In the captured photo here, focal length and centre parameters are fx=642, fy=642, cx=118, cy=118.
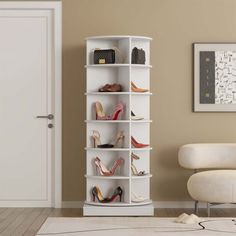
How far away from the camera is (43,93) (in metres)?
7.23

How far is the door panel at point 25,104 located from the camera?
7230 millimetres

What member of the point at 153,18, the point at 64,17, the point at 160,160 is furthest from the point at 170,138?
the point at 64,17

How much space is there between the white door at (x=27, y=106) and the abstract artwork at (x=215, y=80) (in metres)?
1.64

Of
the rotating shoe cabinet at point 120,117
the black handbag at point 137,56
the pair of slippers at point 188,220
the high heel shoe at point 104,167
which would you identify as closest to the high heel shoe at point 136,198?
the rotating shoe cabinet at point 120,117

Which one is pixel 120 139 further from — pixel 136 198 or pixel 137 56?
pixel 137 56

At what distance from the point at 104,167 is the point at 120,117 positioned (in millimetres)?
552

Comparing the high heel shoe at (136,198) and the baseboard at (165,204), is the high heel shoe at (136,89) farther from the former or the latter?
the baseboard at (165,204)

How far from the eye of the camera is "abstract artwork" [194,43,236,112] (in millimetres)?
7191

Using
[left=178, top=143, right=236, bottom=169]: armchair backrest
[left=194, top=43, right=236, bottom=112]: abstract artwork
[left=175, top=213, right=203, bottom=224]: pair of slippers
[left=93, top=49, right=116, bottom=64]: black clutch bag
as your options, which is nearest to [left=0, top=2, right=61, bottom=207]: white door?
[left=93, top=49, right=116, bottom=64]: black clutch bag

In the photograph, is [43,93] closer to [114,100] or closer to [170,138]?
[114,100]

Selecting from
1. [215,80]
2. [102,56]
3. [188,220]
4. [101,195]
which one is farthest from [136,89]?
[188,220]

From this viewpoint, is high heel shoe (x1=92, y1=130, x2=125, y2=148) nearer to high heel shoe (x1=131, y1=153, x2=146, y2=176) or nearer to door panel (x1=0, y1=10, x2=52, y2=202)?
high heel shoe (x1=131, y1=153, x2=146, y2=176)

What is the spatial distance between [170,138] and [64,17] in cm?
181

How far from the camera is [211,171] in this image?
260 inches
